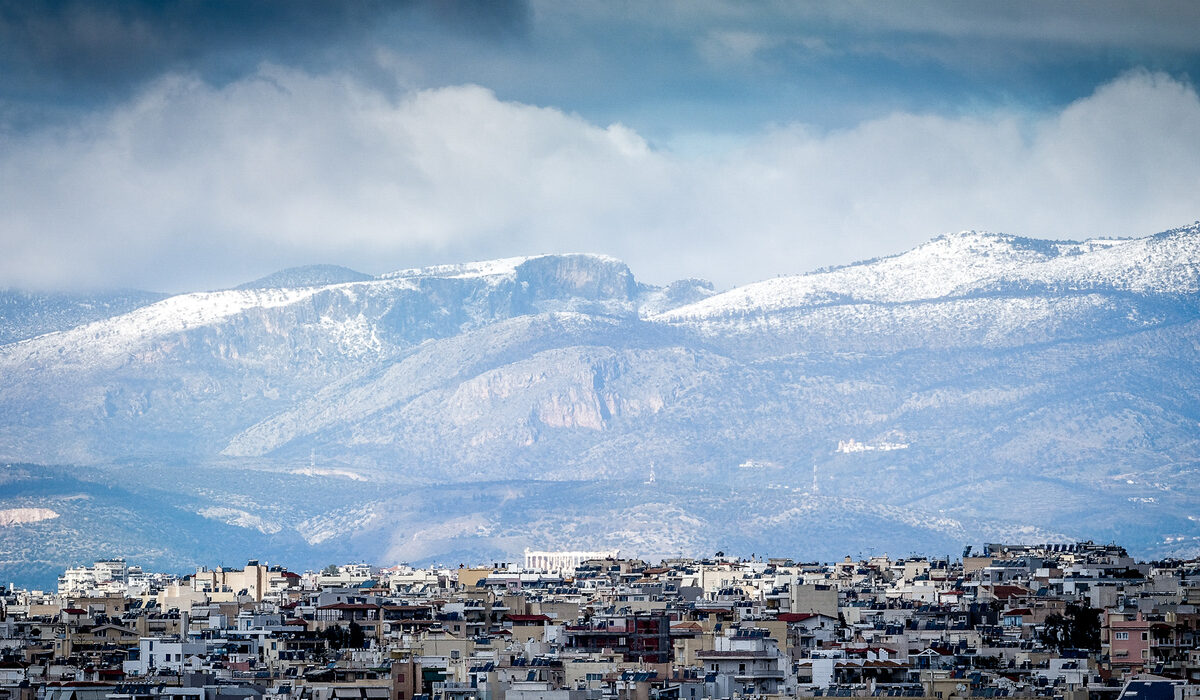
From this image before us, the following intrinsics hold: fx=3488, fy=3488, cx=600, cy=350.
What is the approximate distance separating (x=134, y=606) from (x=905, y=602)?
40.1 m

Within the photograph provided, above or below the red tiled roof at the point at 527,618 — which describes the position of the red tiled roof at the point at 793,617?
below

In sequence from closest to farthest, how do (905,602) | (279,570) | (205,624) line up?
(205,624) → (905,602) → (279,570)

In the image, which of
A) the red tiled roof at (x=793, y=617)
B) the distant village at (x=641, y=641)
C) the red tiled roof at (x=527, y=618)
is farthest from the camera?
the red tiled roof at (x=527, y=618)

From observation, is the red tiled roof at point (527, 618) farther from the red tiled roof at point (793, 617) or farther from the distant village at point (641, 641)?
the red tiled roof at point (793, 617)

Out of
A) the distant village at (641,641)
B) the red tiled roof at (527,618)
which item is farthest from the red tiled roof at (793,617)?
the red tiled roof at (527,618)

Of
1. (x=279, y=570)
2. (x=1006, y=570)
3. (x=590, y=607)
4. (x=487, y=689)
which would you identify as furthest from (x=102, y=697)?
(x=279, y=570)

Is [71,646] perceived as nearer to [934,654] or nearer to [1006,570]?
[934,654]

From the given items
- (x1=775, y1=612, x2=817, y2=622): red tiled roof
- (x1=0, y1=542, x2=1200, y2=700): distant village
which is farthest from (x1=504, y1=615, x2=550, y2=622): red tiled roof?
(x1=775, y1=612, x2=817, y2=622): red tiled roof

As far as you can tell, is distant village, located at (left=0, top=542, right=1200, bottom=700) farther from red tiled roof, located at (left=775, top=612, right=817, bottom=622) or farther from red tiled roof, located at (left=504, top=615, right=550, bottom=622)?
red tiled roof, located at (left=775, top=612, right=817, bottom=622)

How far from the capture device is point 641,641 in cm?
10681

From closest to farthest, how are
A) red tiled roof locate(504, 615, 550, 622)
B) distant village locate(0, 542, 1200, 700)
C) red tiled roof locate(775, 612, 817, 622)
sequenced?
1. distant village locate(0, 542, 1200, 700)
2. red tiled roof locate(775, 612, 817, 622)
3. red tiled roof locate(504, 615, 550, 622)

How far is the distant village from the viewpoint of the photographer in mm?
85750

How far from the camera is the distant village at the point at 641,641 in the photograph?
85750mm

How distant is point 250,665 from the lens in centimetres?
9856
